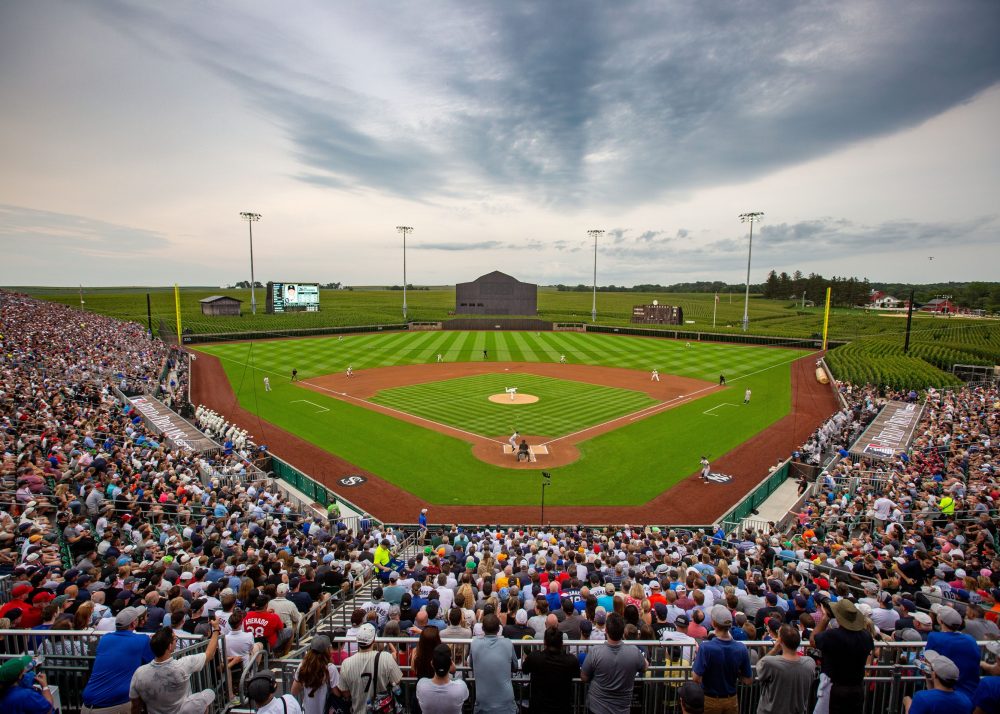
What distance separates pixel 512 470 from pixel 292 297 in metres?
70.0

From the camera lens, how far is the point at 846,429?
27.5m

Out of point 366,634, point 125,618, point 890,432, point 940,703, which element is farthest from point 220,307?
point 940,703

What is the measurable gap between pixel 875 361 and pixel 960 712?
48617mm

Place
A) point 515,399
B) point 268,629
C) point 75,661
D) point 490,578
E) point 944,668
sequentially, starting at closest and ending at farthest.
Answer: point 944,668
point 75,661
point 268,629
point 490,578
point 515,399

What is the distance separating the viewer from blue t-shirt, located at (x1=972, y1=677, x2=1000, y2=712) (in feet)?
15.5

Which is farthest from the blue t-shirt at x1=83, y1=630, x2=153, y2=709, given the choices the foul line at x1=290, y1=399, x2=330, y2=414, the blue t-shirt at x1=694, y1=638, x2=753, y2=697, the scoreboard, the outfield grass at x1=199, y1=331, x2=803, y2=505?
the scoreboard

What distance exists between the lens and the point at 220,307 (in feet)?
272

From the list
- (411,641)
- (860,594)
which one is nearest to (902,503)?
(860,594)

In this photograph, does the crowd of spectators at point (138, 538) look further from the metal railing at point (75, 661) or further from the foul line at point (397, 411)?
the foul line at point (397, 411)

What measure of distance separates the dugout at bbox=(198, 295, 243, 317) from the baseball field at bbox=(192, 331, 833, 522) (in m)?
31.0

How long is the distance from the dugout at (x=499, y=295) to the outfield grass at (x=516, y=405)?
48.3 meters

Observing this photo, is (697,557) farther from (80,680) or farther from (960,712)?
(80,680)

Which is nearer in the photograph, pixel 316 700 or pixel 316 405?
pixel 316 700

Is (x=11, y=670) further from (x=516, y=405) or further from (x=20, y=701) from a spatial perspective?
(x=516, y=405)
